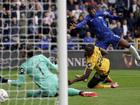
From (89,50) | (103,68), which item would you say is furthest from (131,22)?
(89,50)

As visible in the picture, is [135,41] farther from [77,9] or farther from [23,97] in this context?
[23,97]

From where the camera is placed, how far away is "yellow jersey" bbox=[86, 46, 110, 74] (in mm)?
13742

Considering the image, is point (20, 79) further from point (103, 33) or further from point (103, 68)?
point (103, 33)

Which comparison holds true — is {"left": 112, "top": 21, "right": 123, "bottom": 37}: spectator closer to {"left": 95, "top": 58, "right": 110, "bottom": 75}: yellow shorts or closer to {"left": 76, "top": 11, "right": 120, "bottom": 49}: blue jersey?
{"left": 76, "top": 11, "right": 120, "bottom": 49}: blue jersey

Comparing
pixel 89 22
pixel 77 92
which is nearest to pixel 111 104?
pixel 77 92

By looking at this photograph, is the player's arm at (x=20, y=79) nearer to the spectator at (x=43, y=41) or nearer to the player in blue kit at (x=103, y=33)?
the spectator at (x=43, y=41)

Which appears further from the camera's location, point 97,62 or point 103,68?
point 103,68

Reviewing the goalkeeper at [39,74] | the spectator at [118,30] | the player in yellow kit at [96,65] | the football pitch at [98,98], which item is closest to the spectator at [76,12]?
the spectator at [118,30]

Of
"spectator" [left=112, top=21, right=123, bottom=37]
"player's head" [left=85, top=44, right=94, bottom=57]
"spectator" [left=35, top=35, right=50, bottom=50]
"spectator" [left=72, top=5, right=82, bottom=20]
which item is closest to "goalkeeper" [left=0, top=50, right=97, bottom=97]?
"spectator" [left=35, top=35, right=50, bottom=50]

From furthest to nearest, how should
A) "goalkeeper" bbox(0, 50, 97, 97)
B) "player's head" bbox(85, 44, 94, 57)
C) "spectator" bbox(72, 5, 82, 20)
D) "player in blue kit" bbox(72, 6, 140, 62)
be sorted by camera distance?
"spectator" bbox(72, 5, 82, 20) → "player in blue kit" bbox(72, 6, 140, 62) → "player's head" bbox(85, 44, 94, 57) → "goalkeeper" bbox(0, 50, 97, 97)

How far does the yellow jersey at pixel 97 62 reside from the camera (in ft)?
45.1

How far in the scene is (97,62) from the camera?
14062 millimetres

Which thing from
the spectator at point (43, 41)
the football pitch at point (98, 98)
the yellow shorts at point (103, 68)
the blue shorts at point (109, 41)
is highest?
the spectator at point (43, 41)

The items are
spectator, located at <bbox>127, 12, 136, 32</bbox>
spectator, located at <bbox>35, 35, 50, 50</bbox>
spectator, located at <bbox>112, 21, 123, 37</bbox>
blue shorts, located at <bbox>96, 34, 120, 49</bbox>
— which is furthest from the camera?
spectator, located at <bbox>127, 12, 136, 32</bbox>
